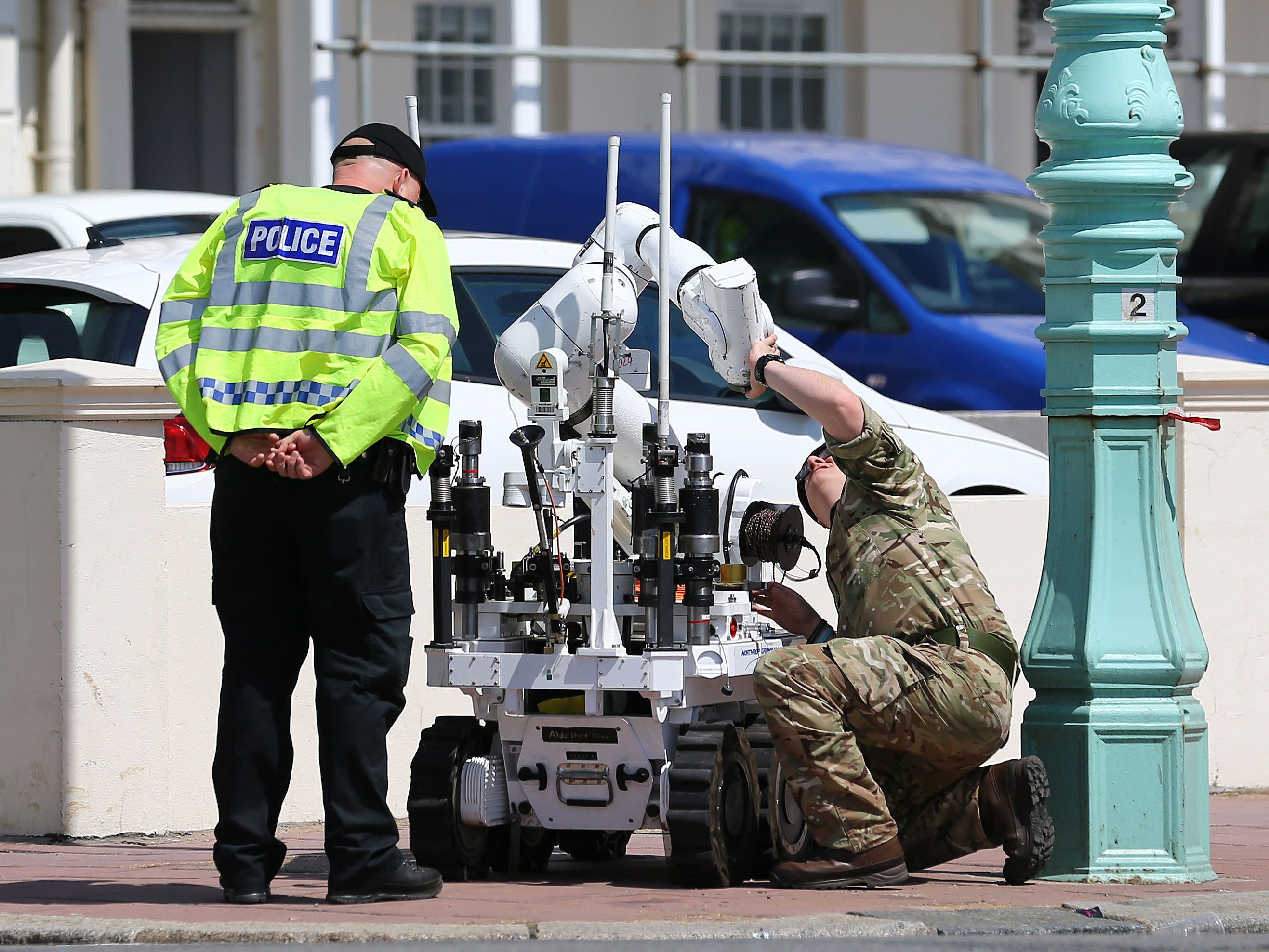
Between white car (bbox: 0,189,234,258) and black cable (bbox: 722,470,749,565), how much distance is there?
18.2 feet

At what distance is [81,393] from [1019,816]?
10.3 ft

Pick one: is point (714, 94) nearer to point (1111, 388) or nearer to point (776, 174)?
point (776, 174)

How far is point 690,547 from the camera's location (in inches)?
232

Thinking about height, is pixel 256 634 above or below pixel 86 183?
below

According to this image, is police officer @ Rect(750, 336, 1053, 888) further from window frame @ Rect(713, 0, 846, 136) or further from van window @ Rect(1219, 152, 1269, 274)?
window frame @ Rect(713, 0, 846, 136)

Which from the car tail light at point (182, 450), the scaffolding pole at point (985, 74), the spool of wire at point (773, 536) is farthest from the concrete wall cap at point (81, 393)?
the scaffolding pole at point (985, 74)

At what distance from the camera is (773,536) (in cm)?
612

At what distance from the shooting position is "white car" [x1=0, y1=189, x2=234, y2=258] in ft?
37.3

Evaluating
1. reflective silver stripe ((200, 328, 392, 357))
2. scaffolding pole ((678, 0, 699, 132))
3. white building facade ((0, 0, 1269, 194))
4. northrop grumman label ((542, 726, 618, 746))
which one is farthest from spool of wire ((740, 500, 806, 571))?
scaffolding pole ((678, 0, 699, 132))

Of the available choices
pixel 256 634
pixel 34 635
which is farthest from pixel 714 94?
pixel 256 634

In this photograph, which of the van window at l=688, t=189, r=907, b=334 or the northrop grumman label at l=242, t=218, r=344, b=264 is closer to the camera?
the northrop grumman label at l=242, t=218, r=344, b=264

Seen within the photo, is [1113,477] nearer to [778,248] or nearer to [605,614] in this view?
[605,614]

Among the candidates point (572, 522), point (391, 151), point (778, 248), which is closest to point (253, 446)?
point (391, 151)

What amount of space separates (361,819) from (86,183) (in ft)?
40.2
